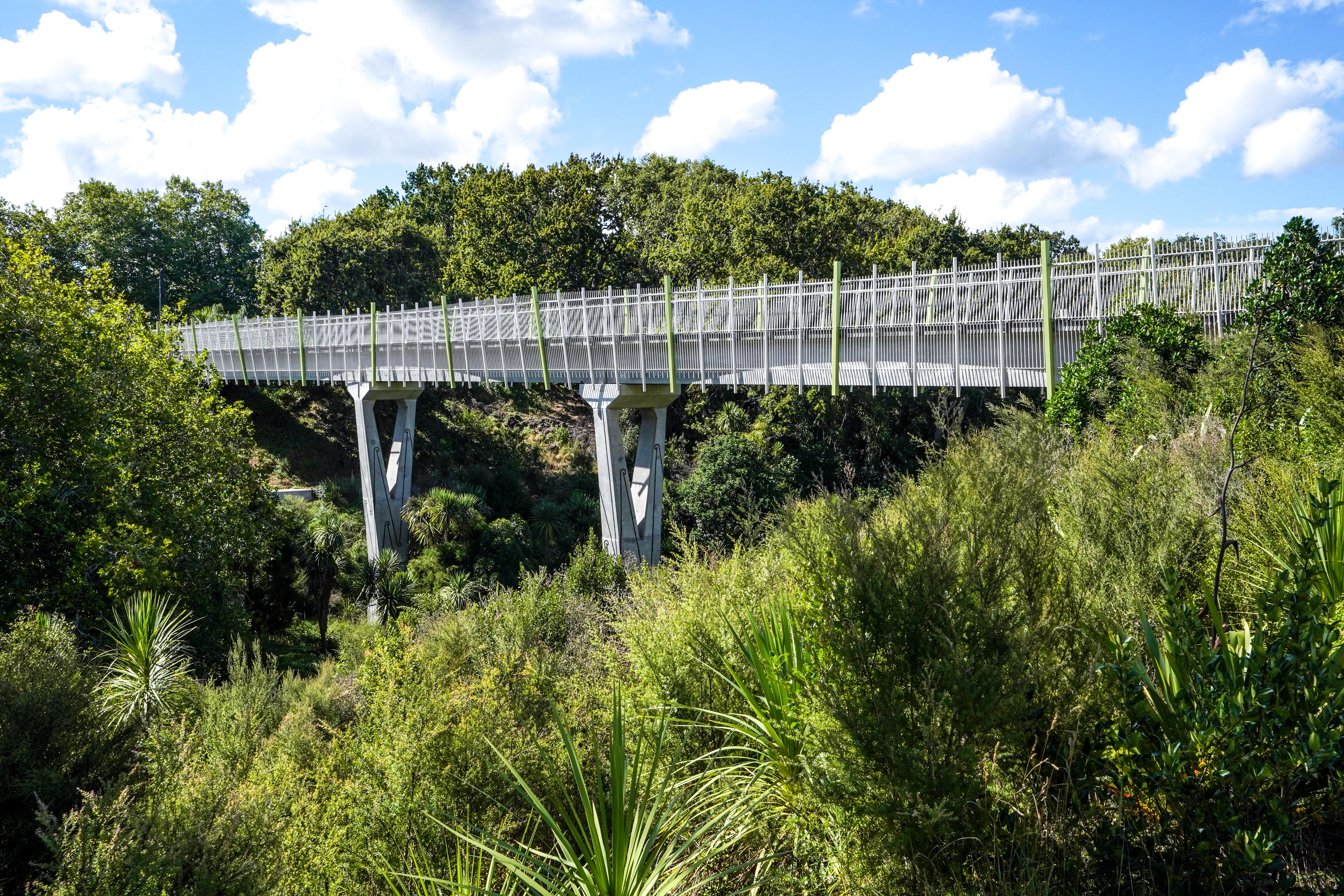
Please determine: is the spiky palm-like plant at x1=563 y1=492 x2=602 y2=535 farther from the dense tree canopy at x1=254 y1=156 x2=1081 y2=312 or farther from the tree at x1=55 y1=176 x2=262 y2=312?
the tree at x1=55 y1=176 x2=262 y2=312

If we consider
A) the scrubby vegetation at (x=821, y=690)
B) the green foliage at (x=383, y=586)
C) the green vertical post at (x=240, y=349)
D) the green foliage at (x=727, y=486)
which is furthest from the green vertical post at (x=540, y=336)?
the green vertical post at (x=240, y=349)

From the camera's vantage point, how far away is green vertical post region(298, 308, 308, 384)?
92.5ft

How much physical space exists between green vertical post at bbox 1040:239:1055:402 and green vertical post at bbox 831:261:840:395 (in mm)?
3364

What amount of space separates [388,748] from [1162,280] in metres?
11.2

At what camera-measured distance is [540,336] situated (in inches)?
792

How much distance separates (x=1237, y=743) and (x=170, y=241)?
53.6m

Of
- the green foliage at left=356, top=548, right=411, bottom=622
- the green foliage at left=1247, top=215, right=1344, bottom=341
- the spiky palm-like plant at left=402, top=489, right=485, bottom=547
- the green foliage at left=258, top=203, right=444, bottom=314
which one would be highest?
the green foliage at left=258, top=203, right=444, bottom=314

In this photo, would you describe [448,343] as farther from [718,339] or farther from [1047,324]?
[1047,324]

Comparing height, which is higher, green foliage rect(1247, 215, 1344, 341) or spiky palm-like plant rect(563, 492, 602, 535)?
green foliage rect(1247, 215, 1344, 341)

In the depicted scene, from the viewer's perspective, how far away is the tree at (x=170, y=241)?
43.2 meters

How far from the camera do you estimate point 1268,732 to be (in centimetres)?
310

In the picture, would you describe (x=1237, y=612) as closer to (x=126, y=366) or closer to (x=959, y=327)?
(x=959, y=327)

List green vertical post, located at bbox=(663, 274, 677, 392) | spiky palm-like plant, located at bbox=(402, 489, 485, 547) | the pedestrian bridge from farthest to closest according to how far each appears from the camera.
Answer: spiky palm-like plant, located at bbox=(402, 489, 485, 547) → green vertical post, located at bbox=(663, 274, 677, 392) → the pedestrian bridge

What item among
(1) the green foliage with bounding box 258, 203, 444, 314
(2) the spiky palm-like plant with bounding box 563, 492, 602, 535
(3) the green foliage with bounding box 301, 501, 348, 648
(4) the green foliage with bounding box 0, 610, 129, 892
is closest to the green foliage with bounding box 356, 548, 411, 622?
(3) the green foliage with bounding box 301, 501, 348, 648
